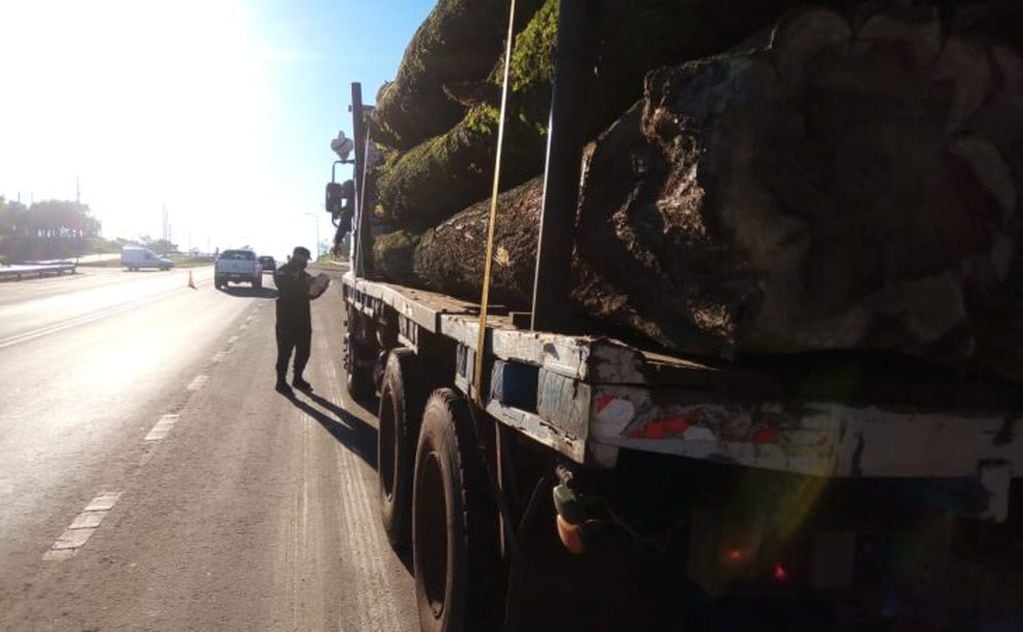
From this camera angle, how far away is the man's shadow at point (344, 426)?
7475 millimetres

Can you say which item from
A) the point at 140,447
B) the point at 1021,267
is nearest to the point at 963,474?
the point at 1021,267

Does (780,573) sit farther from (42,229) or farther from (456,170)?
(42,229)

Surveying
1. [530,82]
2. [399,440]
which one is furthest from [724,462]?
[399,440]

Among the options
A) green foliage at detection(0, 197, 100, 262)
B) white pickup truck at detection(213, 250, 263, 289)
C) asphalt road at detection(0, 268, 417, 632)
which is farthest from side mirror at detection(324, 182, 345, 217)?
green foliage at detection(0, 197, 100, 262)

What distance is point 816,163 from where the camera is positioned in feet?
6.39

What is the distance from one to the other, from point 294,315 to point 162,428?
305 cm

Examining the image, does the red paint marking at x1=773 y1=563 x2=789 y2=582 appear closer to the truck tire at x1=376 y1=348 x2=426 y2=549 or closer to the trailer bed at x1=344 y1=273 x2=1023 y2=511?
the trailer bed at x1=344 y1=273 x2=1023 y2=511

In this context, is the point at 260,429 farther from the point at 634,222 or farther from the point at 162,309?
the point at 162,309

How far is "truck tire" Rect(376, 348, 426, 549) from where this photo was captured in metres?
4.39

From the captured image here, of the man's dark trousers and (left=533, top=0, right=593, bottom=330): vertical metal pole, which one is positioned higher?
(left=533, top=0, right=593, bottom=330): vertical metal pole

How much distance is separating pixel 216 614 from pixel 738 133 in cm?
337

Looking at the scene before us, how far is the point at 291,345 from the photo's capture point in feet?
35.2

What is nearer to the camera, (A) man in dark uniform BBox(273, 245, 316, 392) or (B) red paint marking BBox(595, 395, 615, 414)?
(B) red paint marking BBox(595, 395, 615, 414)

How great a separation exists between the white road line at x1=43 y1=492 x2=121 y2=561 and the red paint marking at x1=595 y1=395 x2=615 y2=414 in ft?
12.8
